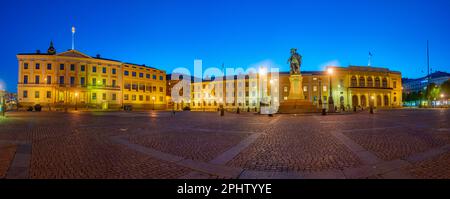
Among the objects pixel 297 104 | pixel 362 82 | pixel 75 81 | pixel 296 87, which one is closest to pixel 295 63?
pixel 296 87

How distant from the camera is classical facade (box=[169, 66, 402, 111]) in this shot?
71.2m

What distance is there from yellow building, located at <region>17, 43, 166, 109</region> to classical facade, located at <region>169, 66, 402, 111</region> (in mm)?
23787

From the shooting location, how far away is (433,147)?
6180 mm

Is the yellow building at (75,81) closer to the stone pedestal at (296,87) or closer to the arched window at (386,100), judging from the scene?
the stone pedestal at (296,87)

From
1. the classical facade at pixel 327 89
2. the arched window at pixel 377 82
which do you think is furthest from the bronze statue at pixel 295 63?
the arched window at pixel 377 82

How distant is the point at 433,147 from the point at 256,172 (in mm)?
5650

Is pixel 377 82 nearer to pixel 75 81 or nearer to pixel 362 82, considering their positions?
pixel 362 82

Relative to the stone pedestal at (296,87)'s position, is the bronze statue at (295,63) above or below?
above

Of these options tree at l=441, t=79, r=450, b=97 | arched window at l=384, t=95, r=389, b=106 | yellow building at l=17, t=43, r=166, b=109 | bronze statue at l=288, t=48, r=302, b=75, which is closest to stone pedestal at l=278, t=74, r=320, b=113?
bronze statue at l=288, t=48, r=302, b=75

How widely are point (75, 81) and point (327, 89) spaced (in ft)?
240

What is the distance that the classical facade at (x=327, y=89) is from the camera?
7125 cm

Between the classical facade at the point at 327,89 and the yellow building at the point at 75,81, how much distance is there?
23787mm

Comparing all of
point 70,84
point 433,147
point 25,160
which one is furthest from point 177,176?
point 70,84

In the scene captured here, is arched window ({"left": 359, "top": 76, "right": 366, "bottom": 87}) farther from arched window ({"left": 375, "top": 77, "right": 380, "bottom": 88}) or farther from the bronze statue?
the bronze statue
